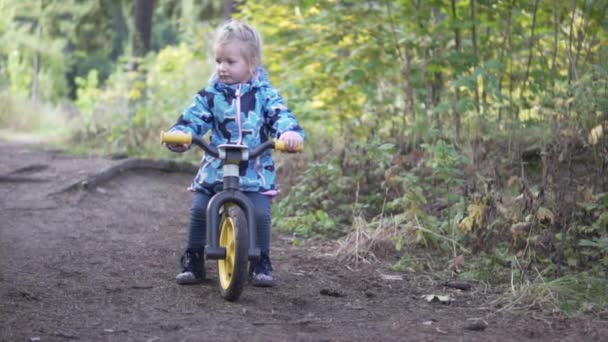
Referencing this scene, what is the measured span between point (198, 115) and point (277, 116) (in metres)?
0.43

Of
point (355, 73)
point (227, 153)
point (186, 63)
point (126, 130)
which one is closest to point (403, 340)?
point (227, 153)

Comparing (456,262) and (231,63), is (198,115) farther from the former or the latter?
(456,262)

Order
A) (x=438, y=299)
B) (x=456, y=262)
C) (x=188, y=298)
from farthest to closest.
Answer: (x=456, y=262)
(x=438, y=299)
(x=188, y=298)

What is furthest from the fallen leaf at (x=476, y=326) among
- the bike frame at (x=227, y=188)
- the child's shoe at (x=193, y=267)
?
the child's shoe at (x=193, y=267)

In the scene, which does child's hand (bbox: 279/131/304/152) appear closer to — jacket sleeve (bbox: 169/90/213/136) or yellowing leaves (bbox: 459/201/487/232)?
jacket sleeve (bbox: 169/90/213/136)

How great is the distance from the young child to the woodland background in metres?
1.18

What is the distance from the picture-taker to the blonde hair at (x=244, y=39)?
461 cm

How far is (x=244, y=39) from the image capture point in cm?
461

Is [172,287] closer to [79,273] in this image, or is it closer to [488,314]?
[79,273]

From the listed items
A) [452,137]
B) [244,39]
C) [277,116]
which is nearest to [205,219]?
[277,116]

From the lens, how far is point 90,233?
20.4 feet

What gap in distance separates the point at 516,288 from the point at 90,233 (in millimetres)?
3142

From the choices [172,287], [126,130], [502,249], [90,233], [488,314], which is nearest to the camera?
[488,314]

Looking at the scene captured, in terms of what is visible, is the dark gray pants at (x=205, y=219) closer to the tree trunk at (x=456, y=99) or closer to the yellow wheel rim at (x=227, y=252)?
the yellow wheel rim at (x=227, y=252)
